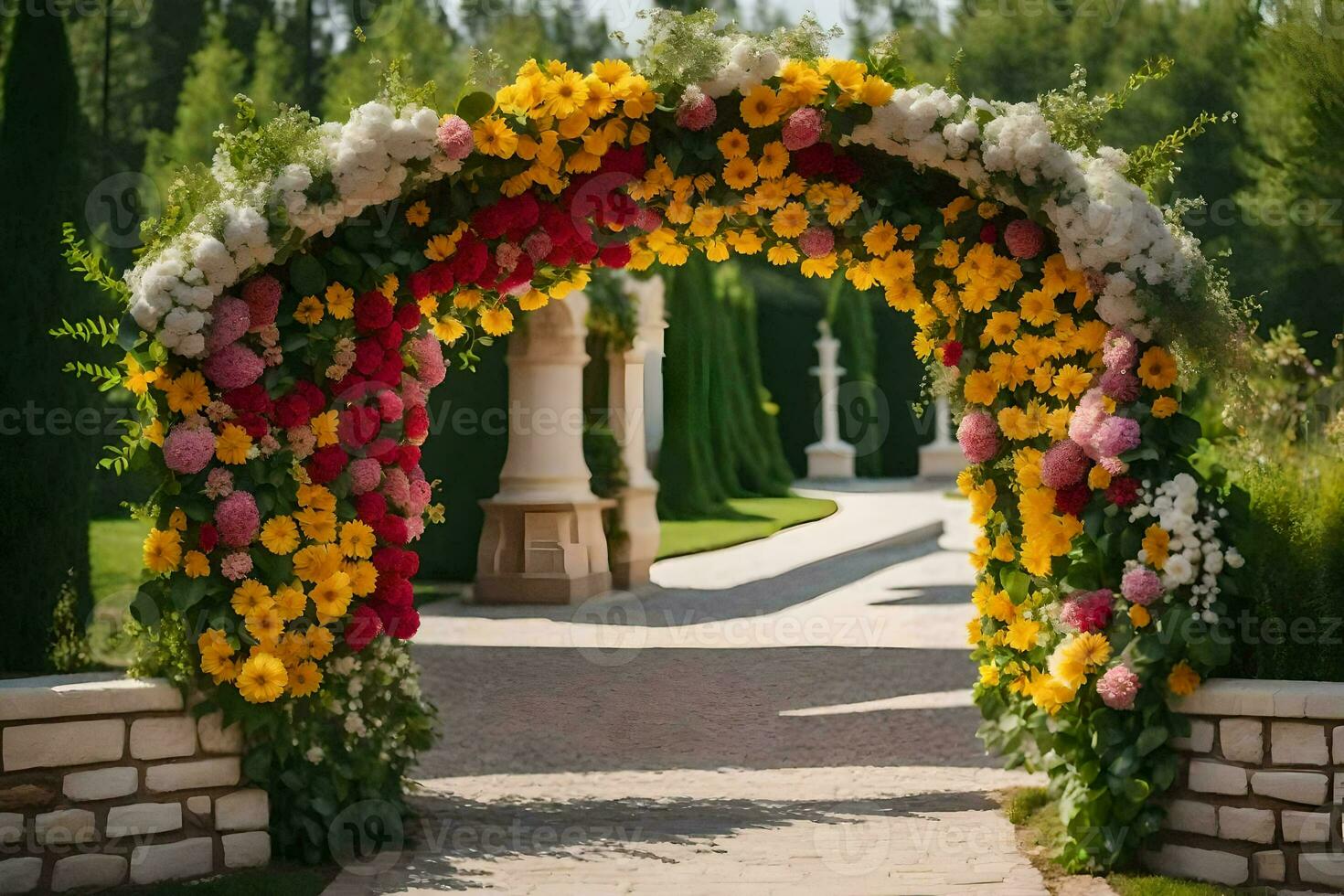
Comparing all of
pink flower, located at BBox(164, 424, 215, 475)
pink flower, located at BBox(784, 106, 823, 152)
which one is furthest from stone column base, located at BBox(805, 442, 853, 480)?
pink flower, located at BBox(164, 424, 215, 475)

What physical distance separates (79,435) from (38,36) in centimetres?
223

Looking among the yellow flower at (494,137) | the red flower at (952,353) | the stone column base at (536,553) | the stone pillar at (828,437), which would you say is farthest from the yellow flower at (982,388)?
the stone pillar at (828,437)

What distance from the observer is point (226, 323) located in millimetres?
5074

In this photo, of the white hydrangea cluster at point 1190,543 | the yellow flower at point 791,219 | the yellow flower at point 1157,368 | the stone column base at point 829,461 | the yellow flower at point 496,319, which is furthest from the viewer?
the stone column base at point 829,461

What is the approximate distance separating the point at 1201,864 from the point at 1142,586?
0.93 m

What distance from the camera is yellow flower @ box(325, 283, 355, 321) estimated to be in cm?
534

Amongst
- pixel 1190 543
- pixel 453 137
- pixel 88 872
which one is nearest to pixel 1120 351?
pixel 1190 543

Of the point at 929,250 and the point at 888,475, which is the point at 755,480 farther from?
the point at 929,250

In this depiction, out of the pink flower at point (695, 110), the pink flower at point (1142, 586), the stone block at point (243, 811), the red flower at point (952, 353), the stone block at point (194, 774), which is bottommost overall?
the stone block at point (243, 811)

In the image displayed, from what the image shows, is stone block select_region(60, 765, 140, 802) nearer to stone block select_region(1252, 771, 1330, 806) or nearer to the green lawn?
stone block select_region(1252, 771, 1330, 806)

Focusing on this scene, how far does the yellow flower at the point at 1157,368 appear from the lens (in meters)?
5.07

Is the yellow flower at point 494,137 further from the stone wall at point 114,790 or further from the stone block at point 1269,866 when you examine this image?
the stone block at point 1269,866

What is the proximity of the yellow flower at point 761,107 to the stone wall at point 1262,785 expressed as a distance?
2.43m

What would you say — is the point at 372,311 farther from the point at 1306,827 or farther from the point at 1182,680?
the point at 1306,827
